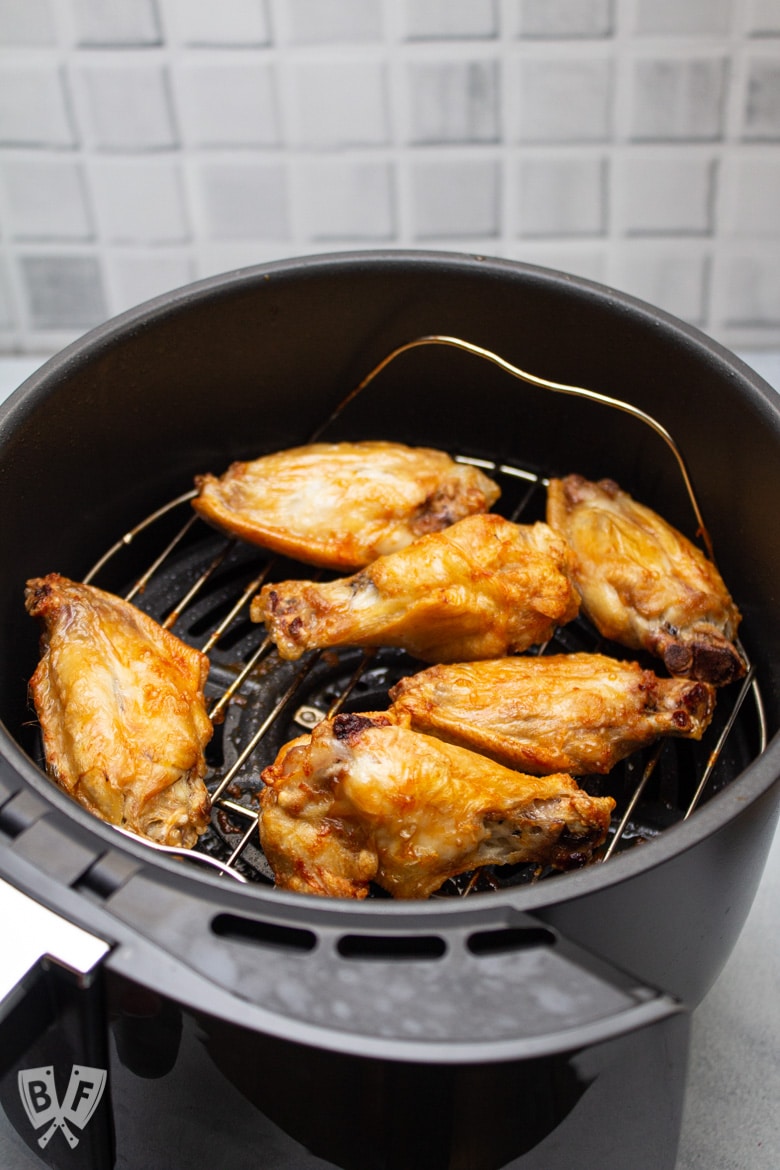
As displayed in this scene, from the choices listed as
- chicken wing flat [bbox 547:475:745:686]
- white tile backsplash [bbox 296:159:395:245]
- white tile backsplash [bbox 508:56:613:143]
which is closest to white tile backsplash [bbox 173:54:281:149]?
white tile backsplash [bbox 296:159:395:245]

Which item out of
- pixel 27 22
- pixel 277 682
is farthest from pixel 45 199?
pixel 277 682

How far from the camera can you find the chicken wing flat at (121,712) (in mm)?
1338

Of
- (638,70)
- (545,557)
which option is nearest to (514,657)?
(545,557)

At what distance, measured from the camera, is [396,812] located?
1.24 metres

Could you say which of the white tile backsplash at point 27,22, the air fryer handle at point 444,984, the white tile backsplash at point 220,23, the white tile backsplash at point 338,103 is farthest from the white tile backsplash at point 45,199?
the air fryer handle at point 444,984

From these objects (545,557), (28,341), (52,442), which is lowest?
(28,341)

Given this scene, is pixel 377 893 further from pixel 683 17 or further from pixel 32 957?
pixel 683 17

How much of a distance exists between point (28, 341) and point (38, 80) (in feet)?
1.98

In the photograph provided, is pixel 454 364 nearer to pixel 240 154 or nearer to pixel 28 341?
pixel 240 154

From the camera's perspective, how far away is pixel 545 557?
4.99ft

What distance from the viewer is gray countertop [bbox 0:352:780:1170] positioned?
146cm

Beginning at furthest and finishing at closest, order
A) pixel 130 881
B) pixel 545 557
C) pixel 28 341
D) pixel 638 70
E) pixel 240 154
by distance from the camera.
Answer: pixel 28 341
pixel 240 154
pixel 638 70
pixel 545 557
pixel 130 881

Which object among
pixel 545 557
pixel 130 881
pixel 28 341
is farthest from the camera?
pixel 28 341

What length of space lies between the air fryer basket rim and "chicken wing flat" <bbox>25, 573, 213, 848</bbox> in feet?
0.72
